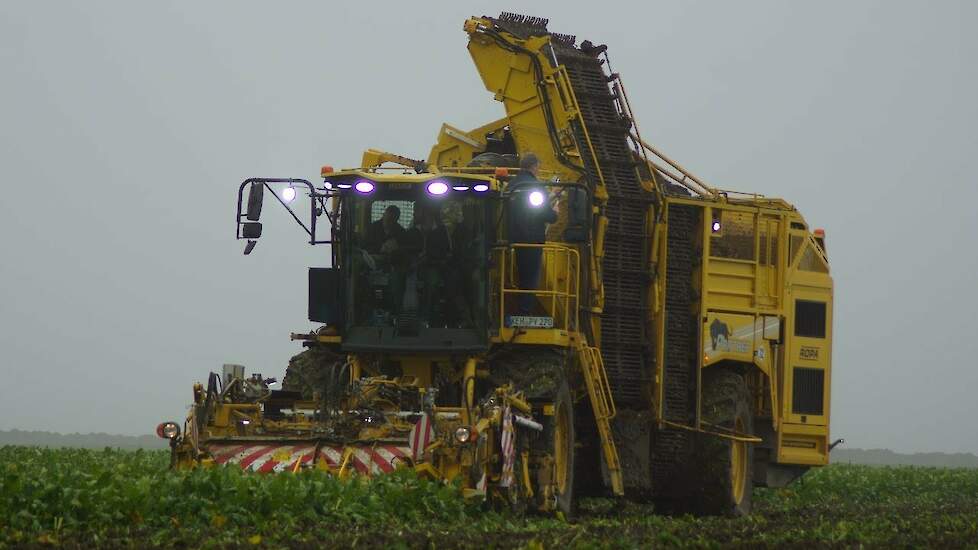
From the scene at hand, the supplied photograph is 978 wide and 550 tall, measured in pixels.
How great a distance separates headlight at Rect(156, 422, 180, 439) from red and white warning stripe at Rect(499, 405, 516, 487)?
2622 mm

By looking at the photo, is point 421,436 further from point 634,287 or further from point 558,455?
point 634,287

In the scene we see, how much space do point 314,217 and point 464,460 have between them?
9.84 ft

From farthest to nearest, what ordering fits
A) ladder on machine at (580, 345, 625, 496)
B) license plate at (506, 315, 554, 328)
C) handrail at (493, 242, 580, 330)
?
ladder on machine at (580, 345, 625, 496) < handrail at (493, 242, 580, 330) < license plate at (506, 315, 554, 328)

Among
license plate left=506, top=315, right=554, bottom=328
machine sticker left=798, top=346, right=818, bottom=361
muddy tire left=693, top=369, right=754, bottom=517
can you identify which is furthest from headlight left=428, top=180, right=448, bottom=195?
machine sticker left=798, top=346, right=818, bottom=361

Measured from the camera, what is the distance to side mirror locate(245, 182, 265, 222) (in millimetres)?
14625

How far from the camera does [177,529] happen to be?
450 inches

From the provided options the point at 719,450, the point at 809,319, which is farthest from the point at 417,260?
the point at 809,319

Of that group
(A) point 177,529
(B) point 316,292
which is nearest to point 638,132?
(B) point 316,292

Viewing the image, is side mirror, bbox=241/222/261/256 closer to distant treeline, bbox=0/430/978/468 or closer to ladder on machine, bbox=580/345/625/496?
ladder on machine, bbox=580/345/625/496

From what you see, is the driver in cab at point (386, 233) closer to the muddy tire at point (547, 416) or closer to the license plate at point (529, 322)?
the license plate at point (529, 322)

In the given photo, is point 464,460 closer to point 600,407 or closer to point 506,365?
point 506,365

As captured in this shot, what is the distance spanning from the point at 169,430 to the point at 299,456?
3.46ft

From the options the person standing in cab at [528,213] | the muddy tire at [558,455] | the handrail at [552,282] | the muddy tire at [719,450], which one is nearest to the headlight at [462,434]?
the muddy tire at [558,455]

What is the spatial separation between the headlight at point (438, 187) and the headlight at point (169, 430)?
3237mm
